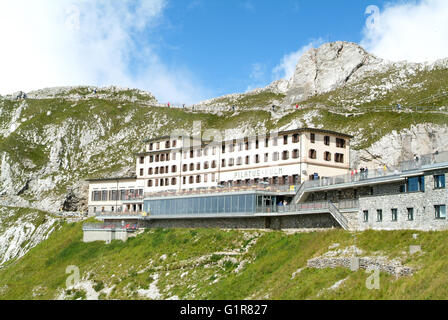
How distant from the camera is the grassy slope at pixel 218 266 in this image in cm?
3333

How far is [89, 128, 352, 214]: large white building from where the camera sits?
65000 mm

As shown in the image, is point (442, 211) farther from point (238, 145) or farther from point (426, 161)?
point (238, 145)

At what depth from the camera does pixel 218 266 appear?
52.9m

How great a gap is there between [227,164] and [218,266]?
2504 cm

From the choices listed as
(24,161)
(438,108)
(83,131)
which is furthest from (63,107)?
(438,108)

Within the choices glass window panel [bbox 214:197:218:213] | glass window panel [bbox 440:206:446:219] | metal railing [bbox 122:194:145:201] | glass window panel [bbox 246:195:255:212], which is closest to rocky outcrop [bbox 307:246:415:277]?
glass window panel [bbox 440:206:446:219]

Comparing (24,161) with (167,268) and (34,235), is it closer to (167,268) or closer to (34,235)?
(34,235)

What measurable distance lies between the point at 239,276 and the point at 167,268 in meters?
12.4

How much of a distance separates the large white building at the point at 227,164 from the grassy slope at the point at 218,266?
34.8ft

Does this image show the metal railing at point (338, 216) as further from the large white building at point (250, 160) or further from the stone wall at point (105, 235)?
the stone wall at point (105, 235)

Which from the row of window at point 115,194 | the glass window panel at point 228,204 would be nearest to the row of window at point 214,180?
the glass window panel at point 228,204

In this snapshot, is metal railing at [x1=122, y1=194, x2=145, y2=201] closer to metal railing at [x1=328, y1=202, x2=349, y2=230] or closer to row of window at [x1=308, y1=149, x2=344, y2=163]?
row of window at [x1=308, y1=149, x2=344, y2=163]

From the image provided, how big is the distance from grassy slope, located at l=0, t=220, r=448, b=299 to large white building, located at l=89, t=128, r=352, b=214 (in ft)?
34.8

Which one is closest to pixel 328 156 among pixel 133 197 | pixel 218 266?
pixel 218 266
